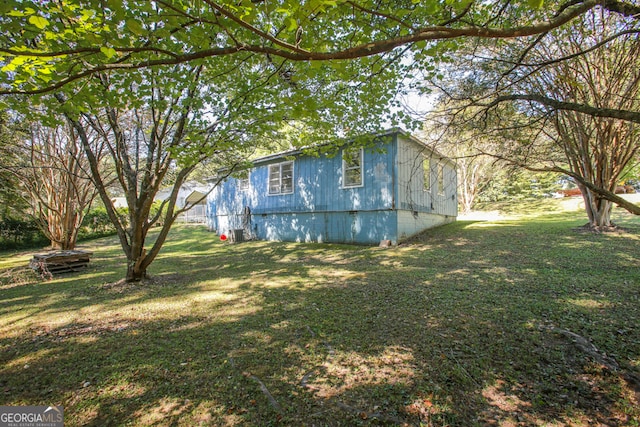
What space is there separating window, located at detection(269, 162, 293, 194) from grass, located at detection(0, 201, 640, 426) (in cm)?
759

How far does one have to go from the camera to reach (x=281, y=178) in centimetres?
1410

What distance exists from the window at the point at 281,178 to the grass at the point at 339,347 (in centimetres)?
759

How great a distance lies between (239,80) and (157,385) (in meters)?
5.49

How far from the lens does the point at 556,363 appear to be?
2.80 metres

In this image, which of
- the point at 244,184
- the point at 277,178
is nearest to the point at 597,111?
the point at 277,178

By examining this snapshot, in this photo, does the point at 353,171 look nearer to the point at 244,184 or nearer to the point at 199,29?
the point at 244,184

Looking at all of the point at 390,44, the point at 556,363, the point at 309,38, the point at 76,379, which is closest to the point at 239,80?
the point at 309,38

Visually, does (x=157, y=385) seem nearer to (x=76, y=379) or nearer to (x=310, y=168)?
(x=76, y=379)

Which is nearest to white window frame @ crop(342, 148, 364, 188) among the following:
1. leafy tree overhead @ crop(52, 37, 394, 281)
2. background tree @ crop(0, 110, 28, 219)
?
leafy tree overhead @ crop(52, 37, 394, 281)

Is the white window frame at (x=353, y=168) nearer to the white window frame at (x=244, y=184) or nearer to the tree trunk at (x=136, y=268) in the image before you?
the white window frame at (x=244, y=184)

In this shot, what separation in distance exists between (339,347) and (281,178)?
1148 cm

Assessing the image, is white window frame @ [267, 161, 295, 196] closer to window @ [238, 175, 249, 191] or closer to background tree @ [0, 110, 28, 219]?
window @ [238, 175, 249, 191]

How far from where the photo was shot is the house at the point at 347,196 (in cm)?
1055

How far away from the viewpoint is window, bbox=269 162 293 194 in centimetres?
1380
